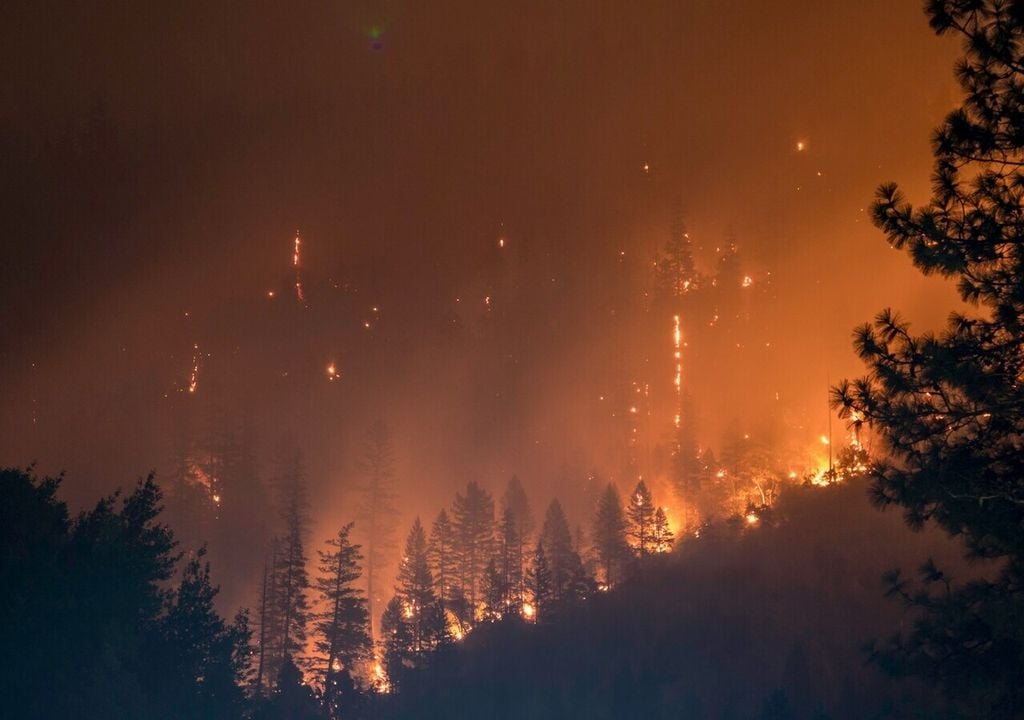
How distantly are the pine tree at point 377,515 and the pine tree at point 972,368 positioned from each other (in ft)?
245

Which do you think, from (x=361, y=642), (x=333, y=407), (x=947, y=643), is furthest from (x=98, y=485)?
(x=947, y=643)

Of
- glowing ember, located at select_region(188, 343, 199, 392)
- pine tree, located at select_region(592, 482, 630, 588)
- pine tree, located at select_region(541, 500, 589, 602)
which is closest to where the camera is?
pine tree, located at select_region(541, 500, 589, 602)

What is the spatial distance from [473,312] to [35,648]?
15374 centimetres

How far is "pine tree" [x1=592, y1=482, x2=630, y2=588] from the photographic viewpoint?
58.9m

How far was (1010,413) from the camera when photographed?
1002 cm

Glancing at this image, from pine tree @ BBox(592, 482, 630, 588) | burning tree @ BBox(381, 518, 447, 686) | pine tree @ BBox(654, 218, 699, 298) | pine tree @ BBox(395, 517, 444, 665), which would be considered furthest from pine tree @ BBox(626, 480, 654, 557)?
pine tree @ BBox(654, 218, 699, 298)

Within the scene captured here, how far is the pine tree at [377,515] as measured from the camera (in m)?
84.4

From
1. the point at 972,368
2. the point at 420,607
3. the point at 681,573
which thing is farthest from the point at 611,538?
the point at 972,368

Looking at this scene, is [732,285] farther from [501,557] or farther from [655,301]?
[501,557]

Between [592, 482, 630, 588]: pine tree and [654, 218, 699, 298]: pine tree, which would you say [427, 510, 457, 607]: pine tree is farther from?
[654, 218, 699, 298]: pine tree

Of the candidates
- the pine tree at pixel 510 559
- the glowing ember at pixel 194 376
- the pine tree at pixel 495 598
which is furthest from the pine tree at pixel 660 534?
the glowing ember at pixel 194 376

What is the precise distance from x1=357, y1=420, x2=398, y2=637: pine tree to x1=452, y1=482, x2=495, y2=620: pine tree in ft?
61.4

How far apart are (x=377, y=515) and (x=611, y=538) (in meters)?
40.3

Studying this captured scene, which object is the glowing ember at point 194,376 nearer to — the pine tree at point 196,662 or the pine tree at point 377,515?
the pine tree at point 377,515
